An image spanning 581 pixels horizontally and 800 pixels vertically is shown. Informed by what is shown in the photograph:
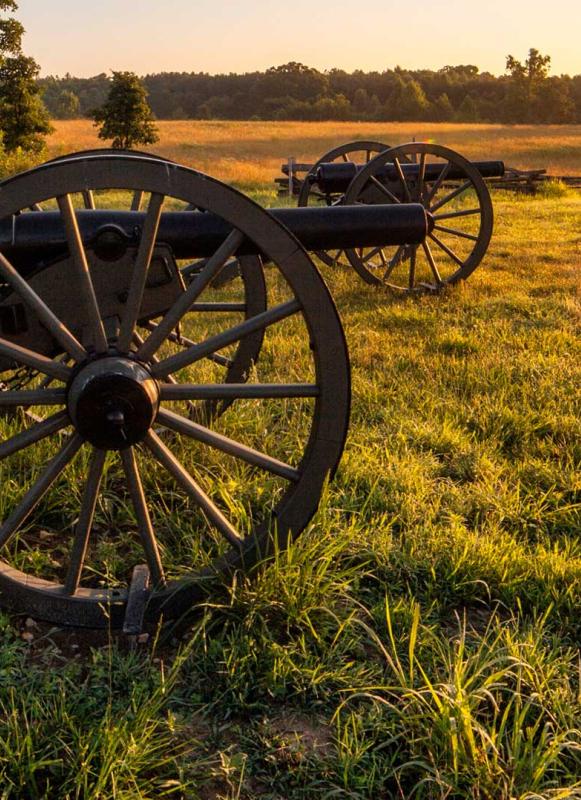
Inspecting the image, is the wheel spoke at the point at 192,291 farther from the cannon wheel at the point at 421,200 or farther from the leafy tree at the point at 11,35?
the leafy tree at the point at 11,35

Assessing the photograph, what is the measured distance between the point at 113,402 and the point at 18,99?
33.7m

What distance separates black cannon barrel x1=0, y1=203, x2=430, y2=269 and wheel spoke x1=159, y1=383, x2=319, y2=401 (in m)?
0.57

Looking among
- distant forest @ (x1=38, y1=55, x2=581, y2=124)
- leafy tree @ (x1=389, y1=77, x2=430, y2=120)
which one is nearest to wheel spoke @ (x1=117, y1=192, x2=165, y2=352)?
distant forest @ (x1=38, y1=55, x2=581, y2=124)

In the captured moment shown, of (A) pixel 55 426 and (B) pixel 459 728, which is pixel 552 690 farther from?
(A) pixel 55 426

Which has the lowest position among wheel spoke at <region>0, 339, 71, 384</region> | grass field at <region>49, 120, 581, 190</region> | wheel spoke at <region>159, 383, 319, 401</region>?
wheel spoke at <region>159, 383, 319, 401</region>

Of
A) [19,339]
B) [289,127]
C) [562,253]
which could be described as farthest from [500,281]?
[289,127]

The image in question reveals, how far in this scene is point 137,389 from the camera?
8.18ft

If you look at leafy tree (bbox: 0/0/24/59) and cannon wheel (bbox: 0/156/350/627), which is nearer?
cannon wheel (bbox: 0/156/350/627)

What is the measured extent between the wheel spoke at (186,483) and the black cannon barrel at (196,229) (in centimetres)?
78

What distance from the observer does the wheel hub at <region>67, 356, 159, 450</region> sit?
248cm

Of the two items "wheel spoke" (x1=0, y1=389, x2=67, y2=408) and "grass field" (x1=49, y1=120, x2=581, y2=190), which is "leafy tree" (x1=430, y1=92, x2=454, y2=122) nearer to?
"grass field" (x1=49, y1=120, x2=581, y2=190)

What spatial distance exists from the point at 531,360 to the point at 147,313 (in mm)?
3370

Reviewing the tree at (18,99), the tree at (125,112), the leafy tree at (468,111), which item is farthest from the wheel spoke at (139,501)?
the leafy tree at (468,111)

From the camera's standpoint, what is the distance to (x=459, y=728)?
207 cm
